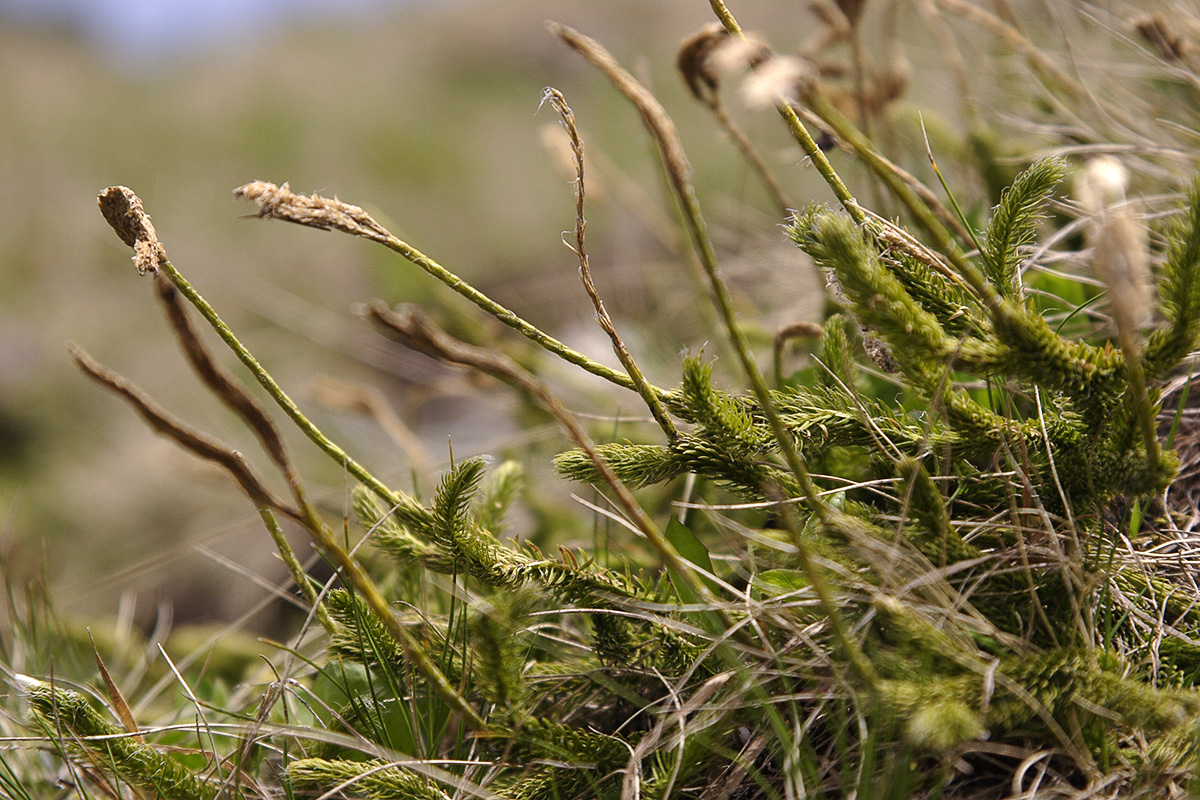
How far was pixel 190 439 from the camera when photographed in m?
0.57

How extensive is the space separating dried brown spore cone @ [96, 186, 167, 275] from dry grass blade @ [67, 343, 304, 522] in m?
0.09

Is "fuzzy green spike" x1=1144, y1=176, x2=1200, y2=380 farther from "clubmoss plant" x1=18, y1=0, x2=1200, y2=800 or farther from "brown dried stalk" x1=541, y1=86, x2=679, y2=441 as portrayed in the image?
"brown dried stalk" x1=541, y1=86, x2=679, y2=441

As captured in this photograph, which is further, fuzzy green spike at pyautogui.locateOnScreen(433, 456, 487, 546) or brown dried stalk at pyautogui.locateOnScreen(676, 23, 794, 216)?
brown dried stalk at pyautogui.locateOnScreen(676, 23, 794, 216)

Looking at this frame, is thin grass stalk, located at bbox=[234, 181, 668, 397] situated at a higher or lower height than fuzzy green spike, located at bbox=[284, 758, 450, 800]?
higher

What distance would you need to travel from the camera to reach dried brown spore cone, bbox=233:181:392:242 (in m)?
0.57

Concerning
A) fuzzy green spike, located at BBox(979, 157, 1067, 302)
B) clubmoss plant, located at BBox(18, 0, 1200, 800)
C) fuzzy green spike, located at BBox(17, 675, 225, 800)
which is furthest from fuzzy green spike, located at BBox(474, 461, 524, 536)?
fuzzy green spike, located at BBox(979, 157, 1067, 302)

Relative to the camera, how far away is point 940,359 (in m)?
0.57

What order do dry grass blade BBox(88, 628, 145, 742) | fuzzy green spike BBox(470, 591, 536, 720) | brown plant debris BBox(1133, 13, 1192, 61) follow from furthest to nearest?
brown plant debris BBox(1133, 13, 1192, 61), dry grass blade BBox(88, 628, 145, 742), fuzzy green spike BBox(470, 591, 536, 720)

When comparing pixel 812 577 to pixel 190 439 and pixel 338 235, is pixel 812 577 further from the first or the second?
pixel 338 235

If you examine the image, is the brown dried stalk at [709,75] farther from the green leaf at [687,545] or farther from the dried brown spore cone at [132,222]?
the dried brown spore cone at [132,222]

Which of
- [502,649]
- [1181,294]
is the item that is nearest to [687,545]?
[502,649]

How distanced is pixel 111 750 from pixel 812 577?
1.99ft

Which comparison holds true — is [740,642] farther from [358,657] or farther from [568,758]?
[358,657]

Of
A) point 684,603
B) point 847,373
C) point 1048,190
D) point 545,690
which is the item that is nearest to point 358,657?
point 545,690
